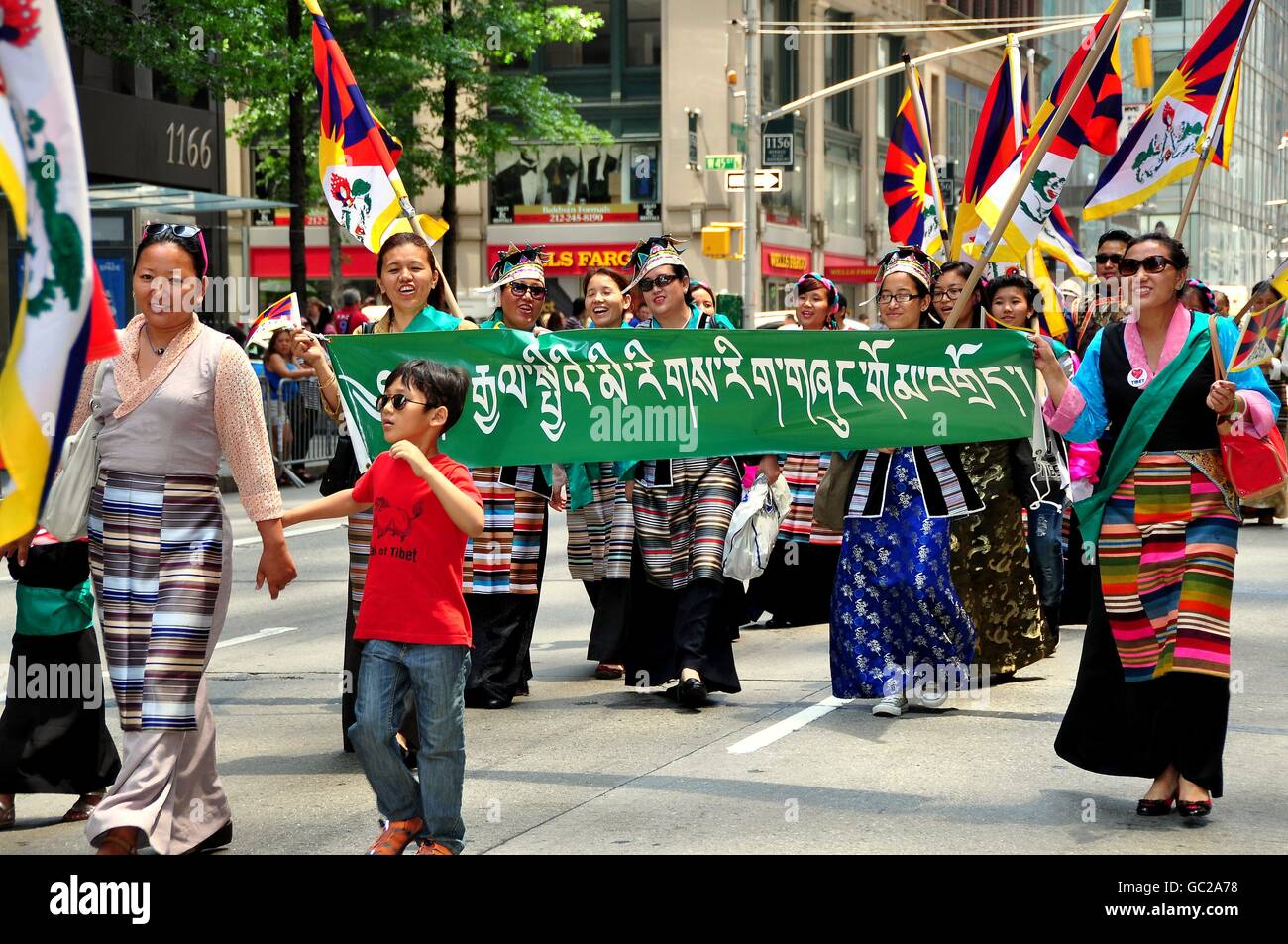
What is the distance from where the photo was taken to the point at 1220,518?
6367 mm

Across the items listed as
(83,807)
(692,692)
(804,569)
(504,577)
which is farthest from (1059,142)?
(83,807)

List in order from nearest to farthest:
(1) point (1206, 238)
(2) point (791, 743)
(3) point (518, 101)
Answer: (2) point (791, 743)
(3) point (518, 101)
(1) point (1206, 238)

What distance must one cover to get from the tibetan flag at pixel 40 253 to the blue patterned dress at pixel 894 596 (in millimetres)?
5204

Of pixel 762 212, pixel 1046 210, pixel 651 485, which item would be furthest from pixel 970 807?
pixel 762 212

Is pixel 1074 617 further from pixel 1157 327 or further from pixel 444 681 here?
pixel 444 681

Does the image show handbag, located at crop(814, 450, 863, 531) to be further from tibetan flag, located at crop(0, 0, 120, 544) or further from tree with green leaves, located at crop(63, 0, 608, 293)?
tree with green leaves, located at crop(63, 0, 608, 293)

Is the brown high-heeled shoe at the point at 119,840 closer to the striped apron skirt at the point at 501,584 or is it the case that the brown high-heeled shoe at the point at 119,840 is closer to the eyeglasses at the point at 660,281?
the striped apron skirt at the point at 501,584

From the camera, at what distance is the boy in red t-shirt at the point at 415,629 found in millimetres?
5324

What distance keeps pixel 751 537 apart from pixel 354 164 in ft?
8.10

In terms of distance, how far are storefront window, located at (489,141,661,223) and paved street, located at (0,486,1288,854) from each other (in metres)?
35.9

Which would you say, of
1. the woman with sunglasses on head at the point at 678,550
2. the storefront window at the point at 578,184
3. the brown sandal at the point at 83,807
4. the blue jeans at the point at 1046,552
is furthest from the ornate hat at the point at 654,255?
the storefront window at the point at 578,184

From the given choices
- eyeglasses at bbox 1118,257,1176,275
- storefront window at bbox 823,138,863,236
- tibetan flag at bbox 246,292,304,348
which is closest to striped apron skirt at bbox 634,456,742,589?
tibetan flag at bbox 246,292,304,348

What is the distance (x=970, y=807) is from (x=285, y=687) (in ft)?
12.9

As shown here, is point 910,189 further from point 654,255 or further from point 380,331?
point 380,331
